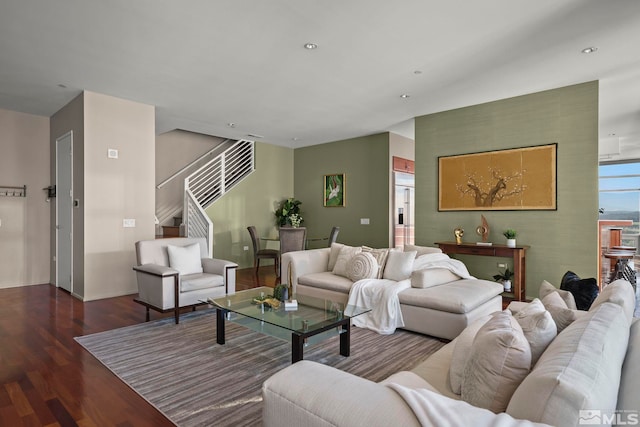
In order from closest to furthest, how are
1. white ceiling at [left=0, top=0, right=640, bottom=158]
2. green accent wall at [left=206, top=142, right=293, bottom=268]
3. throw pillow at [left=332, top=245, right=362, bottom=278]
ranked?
white ceiling at [left=0, top=0, right=640, bottom=158], throw pillow at [left=332, top=245, right=362, bottom=278], green accent wall at [left=206, top=142, right=293, bottom=268]

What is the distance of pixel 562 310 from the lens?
1744mm

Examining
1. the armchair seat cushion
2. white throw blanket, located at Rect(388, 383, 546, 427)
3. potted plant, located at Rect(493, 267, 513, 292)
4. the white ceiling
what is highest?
the white ceiling

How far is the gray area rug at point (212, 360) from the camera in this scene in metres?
2.29

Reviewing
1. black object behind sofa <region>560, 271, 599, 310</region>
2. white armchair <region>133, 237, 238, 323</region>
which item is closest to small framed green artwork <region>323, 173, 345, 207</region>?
white armchair <region>133, 237, 238, 323</region>

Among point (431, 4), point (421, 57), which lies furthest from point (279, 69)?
point (431, 4)

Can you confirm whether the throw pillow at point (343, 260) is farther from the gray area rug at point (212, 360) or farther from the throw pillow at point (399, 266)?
the gray area rug at point (212, 360)

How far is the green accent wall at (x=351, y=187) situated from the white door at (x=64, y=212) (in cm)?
499

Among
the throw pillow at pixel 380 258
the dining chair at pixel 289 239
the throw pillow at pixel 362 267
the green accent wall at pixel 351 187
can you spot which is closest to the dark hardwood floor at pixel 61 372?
the throw pillow at pixel 362 267

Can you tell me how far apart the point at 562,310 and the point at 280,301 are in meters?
2.26

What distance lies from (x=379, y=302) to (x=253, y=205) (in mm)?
5348

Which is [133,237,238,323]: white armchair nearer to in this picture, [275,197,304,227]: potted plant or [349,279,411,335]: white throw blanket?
[349,279,411,335]: white throw blanket

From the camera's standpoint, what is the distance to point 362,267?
418 cm

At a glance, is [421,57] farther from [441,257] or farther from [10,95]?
[10,95]

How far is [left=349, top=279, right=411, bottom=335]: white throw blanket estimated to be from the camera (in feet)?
12.0
